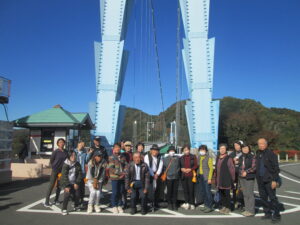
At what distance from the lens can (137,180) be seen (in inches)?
193

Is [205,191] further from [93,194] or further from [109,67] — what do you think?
[109,67]

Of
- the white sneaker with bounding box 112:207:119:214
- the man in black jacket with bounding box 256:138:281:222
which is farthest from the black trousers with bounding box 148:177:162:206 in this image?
the man in black jacket with bounding box 256:138:281:222

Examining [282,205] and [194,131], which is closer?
[282,205]

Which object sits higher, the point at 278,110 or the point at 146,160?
the point at 278,110

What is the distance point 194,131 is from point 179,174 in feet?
27.4

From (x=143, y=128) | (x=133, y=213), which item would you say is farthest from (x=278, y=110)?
(x=133, y=213)

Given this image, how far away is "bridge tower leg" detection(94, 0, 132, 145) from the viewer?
14.0 m

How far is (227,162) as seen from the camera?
5.01m

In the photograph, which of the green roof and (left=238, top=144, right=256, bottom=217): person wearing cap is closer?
(left=238, top=144, right=256, bottom=217): person wearing cap

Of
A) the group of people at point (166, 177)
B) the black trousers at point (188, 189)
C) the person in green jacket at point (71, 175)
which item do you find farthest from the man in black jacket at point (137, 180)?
the person in green jacket at point (71, 175)

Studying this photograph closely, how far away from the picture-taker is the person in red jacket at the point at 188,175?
204 inches

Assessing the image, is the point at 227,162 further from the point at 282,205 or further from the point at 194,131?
the point at 194,131

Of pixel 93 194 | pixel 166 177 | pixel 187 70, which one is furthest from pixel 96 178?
pixel 187 70

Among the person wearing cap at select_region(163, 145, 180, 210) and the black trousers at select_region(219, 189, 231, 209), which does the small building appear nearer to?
the person wearing cap at select_region(163, 145, 180, 210)
